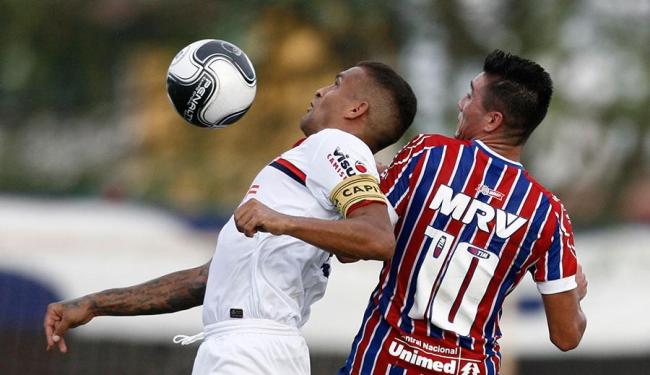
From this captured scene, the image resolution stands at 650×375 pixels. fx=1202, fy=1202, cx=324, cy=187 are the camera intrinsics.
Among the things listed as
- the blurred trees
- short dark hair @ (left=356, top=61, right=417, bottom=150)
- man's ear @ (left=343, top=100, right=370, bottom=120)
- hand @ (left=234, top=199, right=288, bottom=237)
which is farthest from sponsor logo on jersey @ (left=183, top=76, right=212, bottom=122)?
the blurred trees

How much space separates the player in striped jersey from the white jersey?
1.34 ft

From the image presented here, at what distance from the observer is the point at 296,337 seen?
17.5 feet

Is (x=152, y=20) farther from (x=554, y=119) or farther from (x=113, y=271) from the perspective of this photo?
(x=554, y=119)

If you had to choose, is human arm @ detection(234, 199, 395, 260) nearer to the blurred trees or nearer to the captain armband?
the captain armband

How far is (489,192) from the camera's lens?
5.58 metres

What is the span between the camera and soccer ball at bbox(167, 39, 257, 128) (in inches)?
220

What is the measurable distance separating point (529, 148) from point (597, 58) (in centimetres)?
156

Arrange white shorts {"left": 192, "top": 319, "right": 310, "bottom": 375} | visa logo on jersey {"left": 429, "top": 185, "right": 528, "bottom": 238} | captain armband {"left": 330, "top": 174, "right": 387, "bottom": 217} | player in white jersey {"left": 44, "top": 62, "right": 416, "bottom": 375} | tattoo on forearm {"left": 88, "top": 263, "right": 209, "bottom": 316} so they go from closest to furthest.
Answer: player in white jersey {"left": 44, "top": 62, "right": 416, "bottom": 375} → captain armband {"left": 330, "top": 174, "right": 387, "bottom": 217} → white shorts {"left": 192, "top": 319, "right": 310, "bottom": 375} → visa logo on jersey {"left": 429, "top": 185, "right": 528, "bottom": 238} → tattoo on forearm {"left": 88, "top": 263, "right": 209, "bottom": 316}

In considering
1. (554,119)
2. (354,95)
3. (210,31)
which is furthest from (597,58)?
(354,95)

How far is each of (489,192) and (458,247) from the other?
293 mm

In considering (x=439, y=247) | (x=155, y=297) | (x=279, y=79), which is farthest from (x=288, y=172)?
(x=279, y=79)

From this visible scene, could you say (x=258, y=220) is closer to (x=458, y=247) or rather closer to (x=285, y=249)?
(x=285, y=249)

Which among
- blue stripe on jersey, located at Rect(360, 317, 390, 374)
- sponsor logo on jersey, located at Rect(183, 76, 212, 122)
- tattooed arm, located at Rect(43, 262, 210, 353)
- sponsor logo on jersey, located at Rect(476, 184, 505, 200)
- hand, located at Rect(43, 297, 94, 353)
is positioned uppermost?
sponsor logo on jersey, located at Rect(183, 76, 212, 122)

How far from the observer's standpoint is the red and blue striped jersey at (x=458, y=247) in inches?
219
